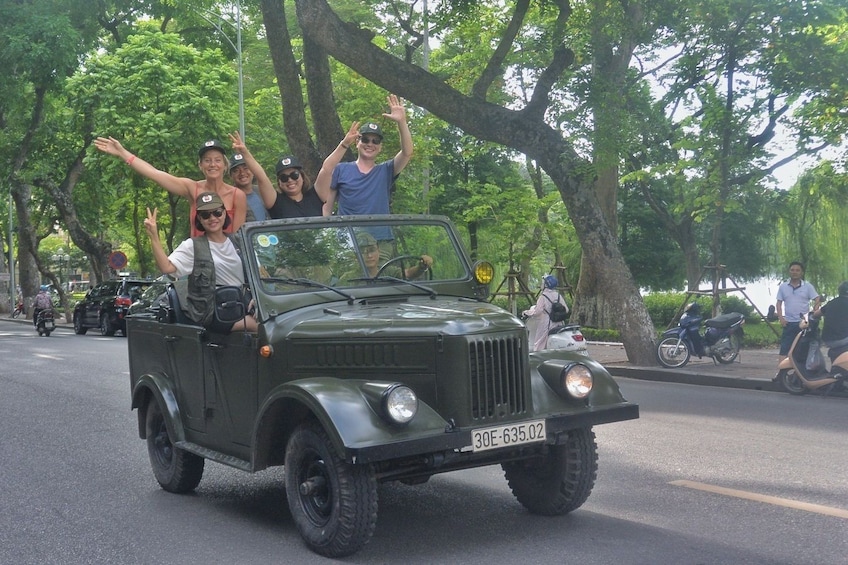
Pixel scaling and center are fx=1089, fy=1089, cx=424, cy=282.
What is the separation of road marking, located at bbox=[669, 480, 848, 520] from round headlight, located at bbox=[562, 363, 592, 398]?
1659 mm

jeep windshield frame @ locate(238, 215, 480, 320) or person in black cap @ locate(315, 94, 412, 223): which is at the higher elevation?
person in black cap @ locate(315, 94, 412, 223)

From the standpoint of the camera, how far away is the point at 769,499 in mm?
6945

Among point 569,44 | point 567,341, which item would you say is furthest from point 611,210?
point 567,341

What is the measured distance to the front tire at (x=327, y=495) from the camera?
215 inches

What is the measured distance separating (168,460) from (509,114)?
11.6m

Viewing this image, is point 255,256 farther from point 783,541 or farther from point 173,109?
point 173,109

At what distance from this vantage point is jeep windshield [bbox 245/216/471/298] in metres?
6.59

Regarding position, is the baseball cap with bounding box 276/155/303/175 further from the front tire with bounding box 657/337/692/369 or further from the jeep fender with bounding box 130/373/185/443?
the front tire with bounding box 657/337/692/369

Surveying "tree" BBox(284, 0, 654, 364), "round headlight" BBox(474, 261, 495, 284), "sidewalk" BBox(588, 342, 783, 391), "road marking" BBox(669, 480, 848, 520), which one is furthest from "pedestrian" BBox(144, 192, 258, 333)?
"tree" BBox(284, 0, 654, 364)

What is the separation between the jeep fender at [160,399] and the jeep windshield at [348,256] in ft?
4.52

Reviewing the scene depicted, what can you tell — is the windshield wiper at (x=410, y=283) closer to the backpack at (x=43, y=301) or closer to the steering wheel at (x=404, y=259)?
the steering wheel at (x=404, y=259)

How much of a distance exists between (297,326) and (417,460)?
3.59 ft

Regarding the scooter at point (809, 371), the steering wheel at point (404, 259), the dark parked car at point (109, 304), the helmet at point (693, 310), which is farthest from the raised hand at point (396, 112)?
the dark parked car at point (109, 304)

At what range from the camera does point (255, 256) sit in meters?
6.61
